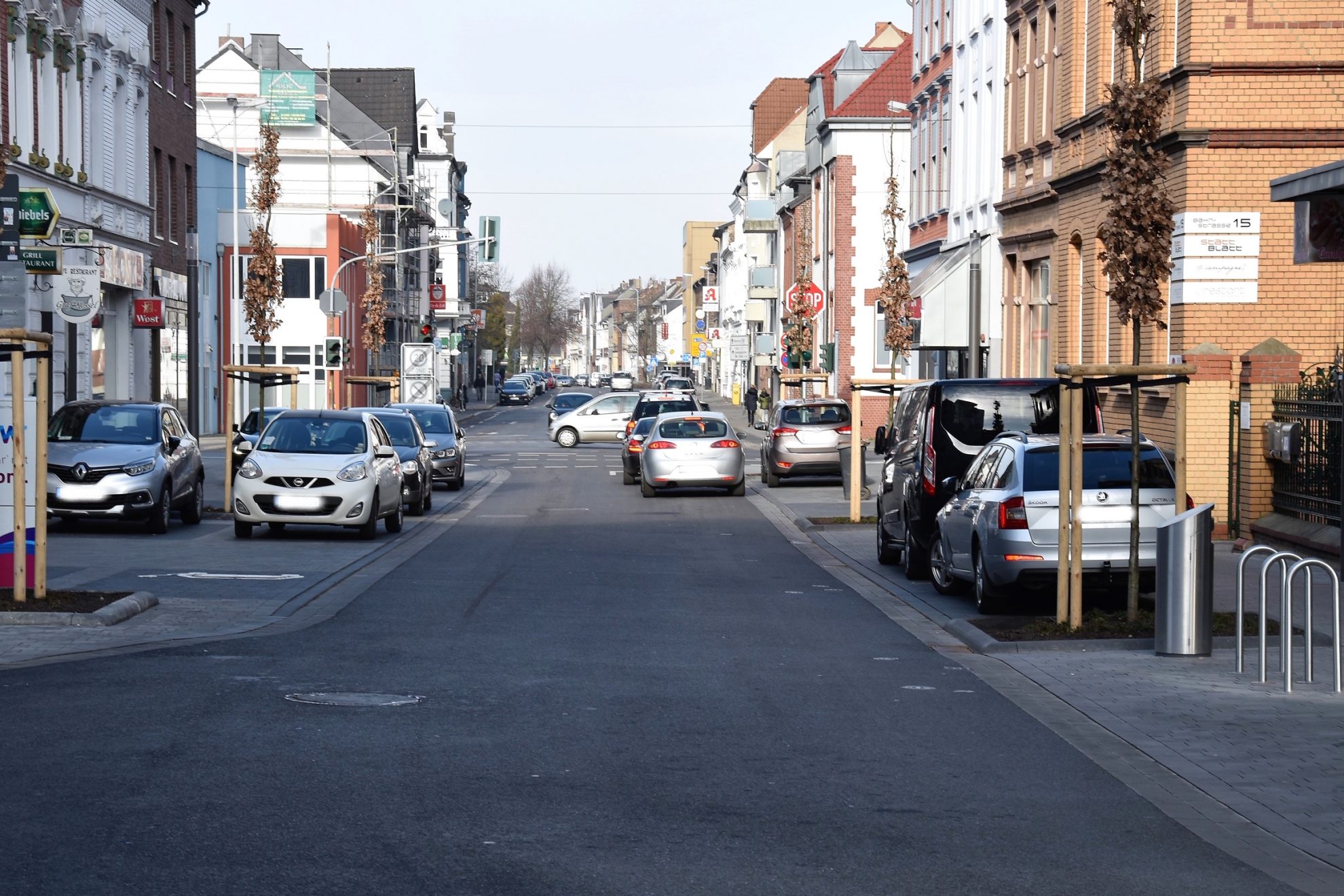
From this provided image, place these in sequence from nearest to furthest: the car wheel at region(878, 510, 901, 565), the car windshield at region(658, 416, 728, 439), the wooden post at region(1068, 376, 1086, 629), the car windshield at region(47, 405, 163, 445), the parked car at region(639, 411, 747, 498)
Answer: the wooden post at region(1068, 376, 1086, 629), the car wheel at region(878, 510, 901, 565), the car windshield at region(47, 405, 163, 445), the parked car at region(639, 411, 747, 498), the car windshield at region(658, 416, 728, 439)

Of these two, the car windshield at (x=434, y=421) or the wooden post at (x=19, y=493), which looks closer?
the wooden post at (x=19, y=493)

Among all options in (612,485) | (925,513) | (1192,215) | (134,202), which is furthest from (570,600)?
(134,202)

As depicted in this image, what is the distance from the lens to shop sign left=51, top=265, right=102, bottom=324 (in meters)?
22.9

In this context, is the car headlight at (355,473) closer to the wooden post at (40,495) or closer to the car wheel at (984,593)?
the wooden post at (40,495)

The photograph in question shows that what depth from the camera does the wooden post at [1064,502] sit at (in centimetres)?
1258

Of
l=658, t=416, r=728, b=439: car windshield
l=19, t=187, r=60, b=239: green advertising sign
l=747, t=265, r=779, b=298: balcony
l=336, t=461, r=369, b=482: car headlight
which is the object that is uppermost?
l=747, t=265, r=779, b=298: balcony

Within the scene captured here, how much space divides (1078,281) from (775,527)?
243 inches

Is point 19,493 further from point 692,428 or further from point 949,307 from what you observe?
point 949,307

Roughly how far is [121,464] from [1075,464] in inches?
497

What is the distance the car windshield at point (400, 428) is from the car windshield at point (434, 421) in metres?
5.28

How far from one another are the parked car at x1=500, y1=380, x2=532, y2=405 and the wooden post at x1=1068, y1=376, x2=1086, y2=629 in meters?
91.4

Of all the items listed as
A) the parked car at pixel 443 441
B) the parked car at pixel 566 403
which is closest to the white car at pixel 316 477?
the parked car at pixel 443 441

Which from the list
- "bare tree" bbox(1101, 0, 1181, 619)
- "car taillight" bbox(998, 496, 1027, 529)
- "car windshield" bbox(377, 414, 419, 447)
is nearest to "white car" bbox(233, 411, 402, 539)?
"car windshield" bbox(377, 414, 419, 447)

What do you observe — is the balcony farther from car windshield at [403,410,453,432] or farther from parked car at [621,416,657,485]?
car windshield at [403,410,453,432]
